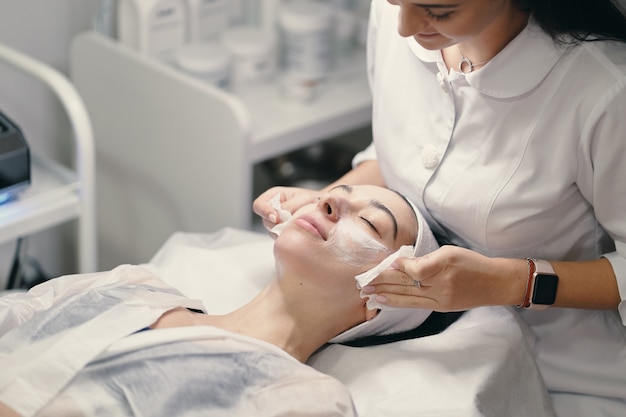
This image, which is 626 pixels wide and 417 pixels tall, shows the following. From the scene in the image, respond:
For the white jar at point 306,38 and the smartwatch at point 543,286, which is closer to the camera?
the smartwatch at point 543,286

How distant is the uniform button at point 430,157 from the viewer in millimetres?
1310

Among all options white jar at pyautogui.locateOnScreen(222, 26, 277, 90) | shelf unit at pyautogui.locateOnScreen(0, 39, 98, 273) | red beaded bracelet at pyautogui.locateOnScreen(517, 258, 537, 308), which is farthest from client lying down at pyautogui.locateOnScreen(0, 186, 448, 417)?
white jar at pyautogui.locateOnScreen(222, 26, 277, 90)

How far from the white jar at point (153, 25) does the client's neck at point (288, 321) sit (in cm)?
81

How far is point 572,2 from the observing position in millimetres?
1145

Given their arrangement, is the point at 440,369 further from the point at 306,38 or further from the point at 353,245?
the point at 306,38

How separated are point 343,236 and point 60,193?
2.01 ft

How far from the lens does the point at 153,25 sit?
1.89m

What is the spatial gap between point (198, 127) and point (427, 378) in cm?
77

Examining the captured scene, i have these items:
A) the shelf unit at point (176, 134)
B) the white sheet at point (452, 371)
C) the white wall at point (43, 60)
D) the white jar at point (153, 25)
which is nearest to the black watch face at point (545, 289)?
the white sheet at point (452, 371)

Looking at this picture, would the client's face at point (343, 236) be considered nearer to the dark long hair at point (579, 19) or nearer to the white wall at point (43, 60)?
the dark long hair at point (579, 19)

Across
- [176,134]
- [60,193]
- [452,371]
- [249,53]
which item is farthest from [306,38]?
[452,371]

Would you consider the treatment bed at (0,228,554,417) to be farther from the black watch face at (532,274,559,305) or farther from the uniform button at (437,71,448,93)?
the uniform button at (437,71,448,93)

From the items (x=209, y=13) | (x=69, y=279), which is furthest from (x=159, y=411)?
(x=209, y=13)

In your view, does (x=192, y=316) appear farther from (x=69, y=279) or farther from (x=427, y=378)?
(x=427, y=378)
